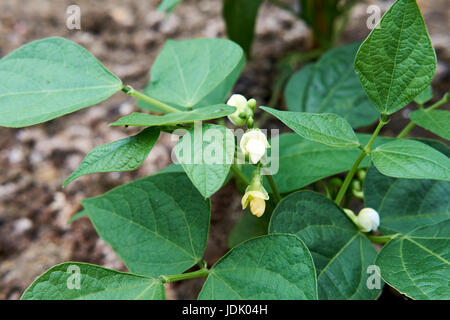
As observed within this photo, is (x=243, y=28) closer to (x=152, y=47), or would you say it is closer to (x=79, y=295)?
(x=152, y=47)

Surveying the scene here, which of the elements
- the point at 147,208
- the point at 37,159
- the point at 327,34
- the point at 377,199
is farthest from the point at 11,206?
the point at 327,34

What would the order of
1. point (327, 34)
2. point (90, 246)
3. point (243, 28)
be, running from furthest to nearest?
1. point (327, 34)
2. point (243, 28)
3. point (90, 246)
